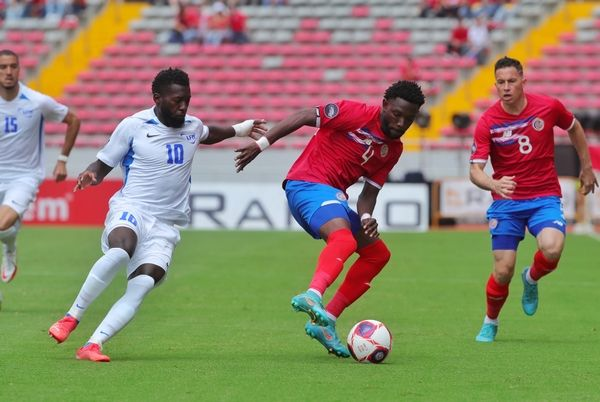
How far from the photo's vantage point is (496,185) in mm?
9969

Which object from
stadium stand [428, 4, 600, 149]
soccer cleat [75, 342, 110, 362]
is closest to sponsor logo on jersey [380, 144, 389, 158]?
A: soccer cleat [75, 342, 110, 362]

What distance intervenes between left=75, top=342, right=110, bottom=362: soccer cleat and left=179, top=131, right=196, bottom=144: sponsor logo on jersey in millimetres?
1701

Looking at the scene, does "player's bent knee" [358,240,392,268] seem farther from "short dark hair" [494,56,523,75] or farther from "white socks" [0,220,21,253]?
"white socks" [0,220,21,253]

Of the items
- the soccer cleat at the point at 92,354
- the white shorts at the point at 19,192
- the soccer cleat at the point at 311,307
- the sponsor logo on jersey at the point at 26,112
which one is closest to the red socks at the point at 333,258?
the soccer cleat at the point at 311,307

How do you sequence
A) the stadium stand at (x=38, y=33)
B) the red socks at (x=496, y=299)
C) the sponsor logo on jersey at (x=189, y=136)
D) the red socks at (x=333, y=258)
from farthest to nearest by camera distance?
the stadium stand at (x=38, y=33), the red socks at (x=496, y=299), the sponsor logo on jersey at (x=189, y=136), the red socks at (x=333, y=258)

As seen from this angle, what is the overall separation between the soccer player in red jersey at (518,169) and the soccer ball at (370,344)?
1659mm

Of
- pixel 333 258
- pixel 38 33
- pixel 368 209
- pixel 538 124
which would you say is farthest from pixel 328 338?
pixel 38 33

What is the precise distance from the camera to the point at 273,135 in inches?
364

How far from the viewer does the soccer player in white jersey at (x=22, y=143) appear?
1272 centimetres

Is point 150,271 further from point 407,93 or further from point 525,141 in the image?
point 525,141

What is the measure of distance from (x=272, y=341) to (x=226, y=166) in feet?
64.2

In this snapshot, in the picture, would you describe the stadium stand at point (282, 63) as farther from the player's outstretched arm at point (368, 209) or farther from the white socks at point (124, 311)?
the white socks at point (124, 311)

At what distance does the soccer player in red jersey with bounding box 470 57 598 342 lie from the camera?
10477 mm

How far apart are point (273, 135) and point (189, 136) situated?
0.69 metres
